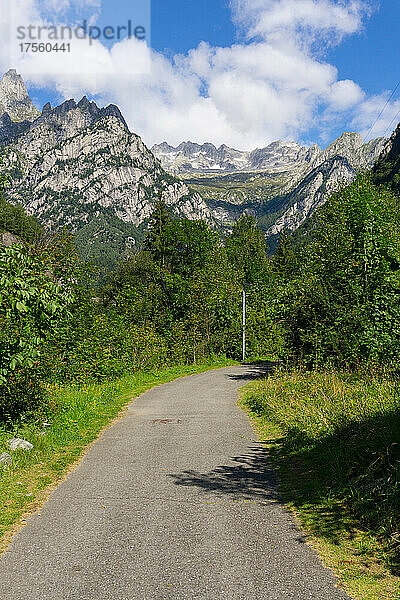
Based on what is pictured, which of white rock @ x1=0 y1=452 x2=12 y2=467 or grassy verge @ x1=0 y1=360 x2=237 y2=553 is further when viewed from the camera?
white rock @ x1=0 y1=452 x2=12 y2=467

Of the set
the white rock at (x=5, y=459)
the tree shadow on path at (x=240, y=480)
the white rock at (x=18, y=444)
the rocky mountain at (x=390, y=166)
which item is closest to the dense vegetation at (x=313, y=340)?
the tree shadow on path at (x=240, y=480)

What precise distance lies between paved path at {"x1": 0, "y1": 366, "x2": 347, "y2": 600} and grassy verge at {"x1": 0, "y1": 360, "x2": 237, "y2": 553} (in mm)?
286

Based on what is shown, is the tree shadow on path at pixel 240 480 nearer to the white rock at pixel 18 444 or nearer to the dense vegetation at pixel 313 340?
the dense vegetation at pixel 313 340

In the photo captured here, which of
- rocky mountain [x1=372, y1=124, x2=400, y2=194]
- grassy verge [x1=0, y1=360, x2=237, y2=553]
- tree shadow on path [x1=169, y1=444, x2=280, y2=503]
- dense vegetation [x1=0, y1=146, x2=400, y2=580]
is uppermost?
rocky mountain [x1=372, y1=124, x2=400, y2=194]

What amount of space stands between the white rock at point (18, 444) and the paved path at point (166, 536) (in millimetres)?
1111

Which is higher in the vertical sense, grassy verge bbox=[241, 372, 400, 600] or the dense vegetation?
the dense vegetation

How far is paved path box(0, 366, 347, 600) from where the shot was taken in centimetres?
394

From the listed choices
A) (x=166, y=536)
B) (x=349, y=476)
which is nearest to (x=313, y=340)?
(x=349, y=476)

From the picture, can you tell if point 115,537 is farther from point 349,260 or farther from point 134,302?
point 134,302

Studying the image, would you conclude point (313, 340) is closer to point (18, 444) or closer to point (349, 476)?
point (349, 476)

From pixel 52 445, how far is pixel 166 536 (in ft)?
15.7

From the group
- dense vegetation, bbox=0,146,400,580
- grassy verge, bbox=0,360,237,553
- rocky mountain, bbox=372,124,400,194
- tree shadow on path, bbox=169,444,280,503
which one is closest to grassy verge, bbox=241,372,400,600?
dense vegetation, bbox=0,146,400,580

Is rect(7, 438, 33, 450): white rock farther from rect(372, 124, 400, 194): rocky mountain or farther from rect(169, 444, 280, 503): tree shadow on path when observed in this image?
rect(372, 124, 400, 194): rocky mountain

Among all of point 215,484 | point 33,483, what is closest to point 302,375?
point 215,484
